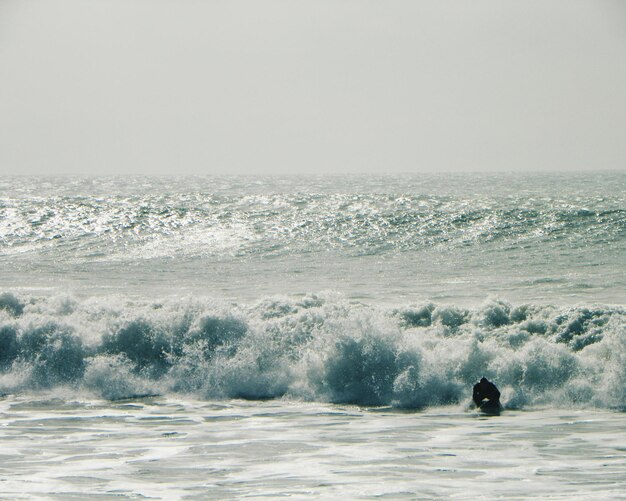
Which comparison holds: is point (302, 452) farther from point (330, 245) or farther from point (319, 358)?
point (330, 245)

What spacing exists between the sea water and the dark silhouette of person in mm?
232

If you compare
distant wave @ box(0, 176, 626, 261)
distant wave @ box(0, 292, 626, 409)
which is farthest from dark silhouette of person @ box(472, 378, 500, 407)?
distant wave @ box(0, 176, 626, 261)

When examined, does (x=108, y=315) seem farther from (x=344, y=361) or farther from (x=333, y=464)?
(x=333, y=464)

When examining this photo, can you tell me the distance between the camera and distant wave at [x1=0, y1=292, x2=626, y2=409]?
13.9 meters

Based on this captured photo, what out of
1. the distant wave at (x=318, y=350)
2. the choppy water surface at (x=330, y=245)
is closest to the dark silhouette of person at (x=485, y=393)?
the distant wave at (x=318, y=350)

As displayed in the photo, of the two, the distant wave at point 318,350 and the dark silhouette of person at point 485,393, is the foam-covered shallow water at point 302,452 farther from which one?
the distant wave at point 318,350

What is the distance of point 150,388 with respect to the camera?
48.9 ft

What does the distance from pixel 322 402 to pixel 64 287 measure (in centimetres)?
1033

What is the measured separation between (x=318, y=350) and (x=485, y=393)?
356cm

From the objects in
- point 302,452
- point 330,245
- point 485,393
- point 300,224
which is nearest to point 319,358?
point 485,393

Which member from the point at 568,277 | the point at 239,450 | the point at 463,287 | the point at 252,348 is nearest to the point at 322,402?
the point at 252,348

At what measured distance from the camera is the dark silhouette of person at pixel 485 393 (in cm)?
1282

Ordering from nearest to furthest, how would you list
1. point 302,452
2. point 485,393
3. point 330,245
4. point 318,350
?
point 302,452, point 485,393, point 318,350, point 330,245

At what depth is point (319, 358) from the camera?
48.9ft
